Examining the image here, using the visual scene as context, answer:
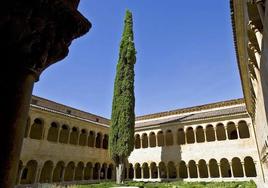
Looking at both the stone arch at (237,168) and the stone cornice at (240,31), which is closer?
the stone cornice at (240,31)

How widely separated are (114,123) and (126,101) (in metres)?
2.76

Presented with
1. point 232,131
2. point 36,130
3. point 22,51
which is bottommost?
point 22,51

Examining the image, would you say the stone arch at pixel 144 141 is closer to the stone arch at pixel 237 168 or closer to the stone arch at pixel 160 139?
the stone arch at pixel 160 139

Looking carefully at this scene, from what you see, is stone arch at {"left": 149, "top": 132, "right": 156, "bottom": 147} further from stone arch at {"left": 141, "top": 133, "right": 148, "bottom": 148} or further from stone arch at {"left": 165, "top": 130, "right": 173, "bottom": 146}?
stone arch at {"left": 165, "top": 130, "right": 173, "bottom": 146}

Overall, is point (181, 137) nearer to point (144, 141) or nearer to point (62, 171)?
point (144, 141)

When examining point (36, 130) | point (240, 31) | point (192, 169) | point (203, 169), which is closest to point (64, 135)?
point (36, 130)

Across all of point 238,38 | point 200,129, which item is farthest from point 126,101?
point 238,38

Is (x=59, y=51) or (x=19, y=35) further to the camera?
(x=59, y=51)

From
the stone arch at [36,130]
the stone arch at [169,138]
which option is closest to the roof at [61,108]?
the stone arch at [36,130]

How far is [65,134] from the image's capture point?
25.3 m

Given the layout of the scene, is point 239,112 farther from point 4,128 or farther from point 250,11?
point 4,128

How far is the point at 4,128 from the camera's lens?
1.72 metres

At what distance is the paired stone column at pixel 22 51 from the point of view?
5.62ft

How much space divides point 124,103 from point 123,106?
35 centimetres
